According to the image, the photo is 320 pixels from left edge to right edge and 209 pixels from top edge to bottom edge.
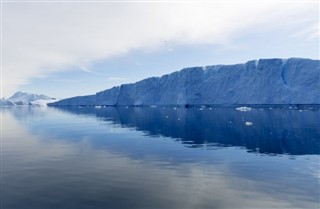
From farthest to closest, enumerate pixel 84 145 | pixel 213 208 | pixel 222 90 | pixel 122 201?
pixel 222 90 < pixel 84 145 < pixel 122 201 < pixel 213 208

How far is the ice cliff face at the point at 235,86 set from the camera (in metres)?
93.8

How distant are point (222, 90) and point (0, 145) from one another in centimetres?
9869

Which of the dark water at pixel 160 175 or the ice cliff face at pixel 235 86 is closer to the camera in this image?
the dark water at pixel 160 175

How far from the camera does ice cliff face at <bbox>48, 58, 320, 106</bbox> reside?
93750 millimetres

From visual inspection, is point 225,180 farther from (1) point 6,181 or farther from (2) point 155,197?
(1) point 6,181

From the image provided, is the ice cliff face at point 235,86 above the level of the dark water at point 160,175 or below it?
above

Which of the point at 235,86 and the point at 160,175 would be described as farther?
the point at 235,86

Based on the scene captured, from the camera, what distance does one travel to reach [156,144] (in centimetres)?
2364

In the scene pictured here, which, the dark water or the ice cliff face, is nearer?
the dark water

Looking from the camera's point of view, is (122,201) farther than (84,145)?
No

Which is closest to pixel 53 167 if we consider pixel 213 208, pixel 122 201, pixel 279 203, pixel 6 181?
pixel 6 181

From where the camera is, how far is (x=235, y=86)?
363 feet

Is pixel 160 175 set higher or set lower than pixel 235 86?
lower

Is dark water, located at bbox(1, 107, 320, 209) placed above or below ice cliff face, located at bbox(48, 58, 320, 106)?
below
